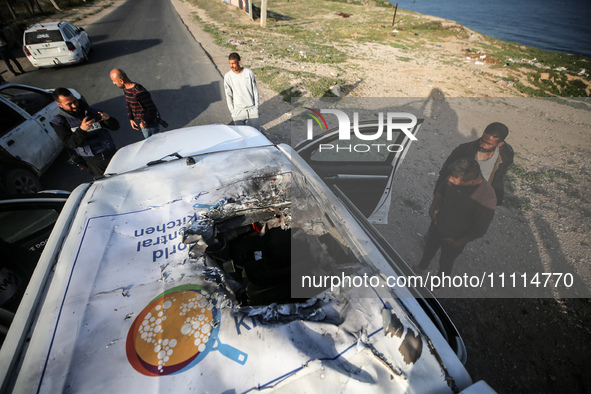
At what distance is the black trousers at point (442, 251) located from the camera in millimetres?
2773

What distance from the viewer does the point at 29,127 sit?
146 inches

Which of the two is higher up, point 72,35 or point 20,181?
point 72,35

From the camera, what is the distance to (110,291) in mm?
1316

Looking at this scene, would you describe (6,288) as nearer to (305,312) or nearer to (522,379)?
(305,312)

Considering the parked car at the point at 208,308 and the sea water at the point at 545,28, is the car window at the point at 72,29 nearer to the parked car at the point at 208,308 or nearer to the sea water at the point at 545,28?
the parked car at the point at 208,308

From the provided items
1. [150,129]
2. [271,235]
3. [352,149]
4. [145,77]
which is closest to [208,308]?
[271,235]

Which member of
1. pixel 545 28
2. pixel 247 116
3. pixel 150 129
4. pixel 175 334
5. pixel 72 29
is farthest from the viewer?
pixel 545 28

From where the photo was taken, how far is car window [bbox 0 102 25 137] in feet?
11.4

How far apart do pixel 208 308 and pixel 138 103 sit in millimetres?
3696

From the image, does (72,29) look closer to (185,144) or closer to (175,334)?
(185,144)

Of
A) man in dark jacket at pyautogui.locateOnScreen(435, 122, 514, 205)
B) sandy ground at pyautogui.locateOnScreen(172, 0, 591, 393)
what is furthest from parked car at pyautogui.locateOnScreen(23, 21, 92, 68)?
man in dark jacket at pyautogui.locateOnScreen(435, 122, 514, 205)

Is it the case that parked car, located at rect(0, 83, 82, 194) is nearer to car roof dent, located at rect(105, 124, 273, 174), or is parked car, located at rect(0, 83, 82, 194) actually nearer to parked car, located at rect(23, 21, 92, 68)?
car roof dent, located at rect(105, 124, 273, 174)

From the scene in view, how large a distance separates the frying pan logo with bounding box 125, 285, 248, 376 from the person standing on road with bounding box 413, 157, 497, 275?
8.09ft

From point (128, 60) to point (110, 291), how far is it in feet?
34.9
